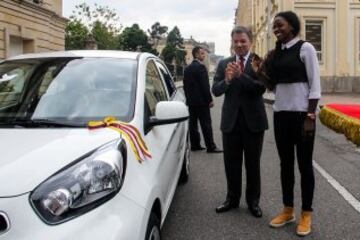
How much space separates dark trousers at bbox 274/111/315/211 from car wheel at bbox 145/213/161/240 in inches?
68.6

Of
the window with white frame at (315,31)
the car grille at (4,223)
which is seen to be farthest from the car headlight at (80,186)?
the window with white frame at (315,31)

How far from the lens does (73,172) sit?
2.70 meters

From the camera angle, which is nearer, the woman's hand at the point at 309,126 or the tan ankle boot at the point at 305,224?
the woman's hand at the point at 309,126

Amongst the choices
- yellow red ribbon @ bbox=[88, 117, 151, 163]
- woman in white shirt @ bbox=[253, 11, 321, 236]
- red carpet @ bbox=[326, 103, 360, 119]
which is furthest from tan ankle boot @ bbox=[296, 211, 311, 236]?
red carpet @ bbox=[326, 103, 360, 119]

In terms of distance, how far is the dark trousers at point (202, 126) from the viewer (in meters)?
9.52

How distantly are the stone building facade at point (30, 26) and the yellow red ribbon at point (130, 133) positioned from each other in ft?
57.5

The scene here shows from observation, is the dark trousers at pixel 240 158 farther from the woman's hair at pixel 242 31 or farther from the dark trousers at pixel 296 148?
the woman's hair at pixel 242 31

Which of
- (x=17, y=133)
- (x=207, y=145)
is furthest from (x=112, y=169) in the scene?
(x=207, y=145)

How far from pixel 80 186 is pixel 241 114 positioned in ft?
9.43

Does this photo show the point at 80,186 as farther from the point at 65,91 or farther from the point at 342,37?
the point at 342,37

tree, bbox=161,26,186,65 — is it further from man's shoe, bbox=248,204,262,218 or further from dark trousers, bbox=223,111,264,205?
man's shoe, bbox=248,204,262,218

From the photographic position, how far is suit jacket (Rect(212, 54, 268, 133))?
518cm

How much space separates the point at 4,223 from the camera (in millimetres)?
2426

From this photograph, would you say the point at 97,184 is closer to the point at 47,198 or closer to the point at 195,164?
the point at 47,198
